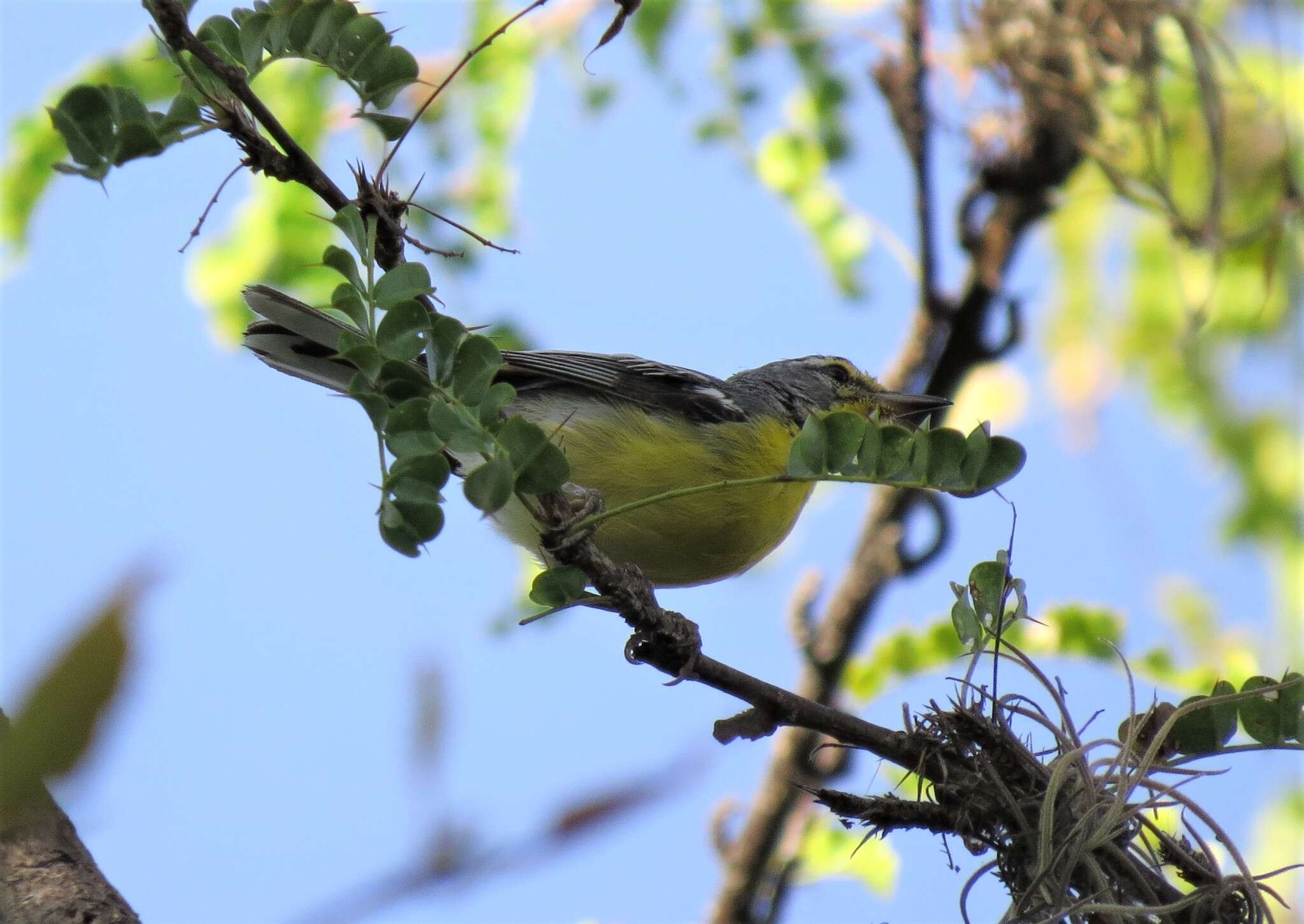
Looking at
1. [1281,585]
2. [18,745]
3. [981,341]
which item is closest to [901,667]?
[981,341]

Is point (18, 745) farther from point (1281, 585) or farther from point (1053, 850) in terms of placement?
point (1281, 585)

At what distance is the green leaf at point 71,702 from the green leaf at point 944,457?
1812 millimetres

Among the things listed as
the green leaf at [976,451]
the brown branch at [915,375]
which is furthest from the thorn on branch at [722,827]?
the green leaf at [976,451]

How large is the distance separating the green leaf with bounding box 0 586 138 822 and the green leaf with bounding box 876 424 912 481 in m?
1.81

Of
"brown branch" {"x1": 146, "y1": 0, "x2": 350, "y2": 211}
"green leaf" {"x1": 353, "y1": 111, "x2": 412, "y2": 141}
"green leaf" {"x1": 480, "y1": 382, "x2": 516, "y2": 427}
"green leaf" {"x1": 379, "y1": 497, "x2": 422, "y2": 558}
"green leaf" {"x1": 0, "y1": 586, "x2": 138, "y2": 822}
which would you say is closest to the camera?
"green leaf" {"x1": 0, "y1": 586, "x2": 138, "y2": 822}

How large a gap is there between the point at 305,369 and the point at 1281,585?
15.2 ft

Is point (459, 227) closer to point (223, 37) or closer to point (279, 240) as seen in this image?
point (223, 37)

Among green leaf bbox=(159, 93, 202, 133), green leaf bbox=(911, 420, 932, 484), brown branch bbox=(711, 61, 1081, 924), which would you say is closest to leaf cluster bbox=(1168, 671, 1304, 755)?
green leaf bbox=(911, 420, 932, 484)

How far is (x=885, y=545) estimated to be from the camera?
538 centimetres

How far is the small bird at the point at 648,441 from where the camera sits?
12.6ft

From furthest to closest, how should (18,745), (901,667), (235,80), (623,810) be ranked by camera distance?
(901,667)
(235,80)
(623,810)
(18,745)

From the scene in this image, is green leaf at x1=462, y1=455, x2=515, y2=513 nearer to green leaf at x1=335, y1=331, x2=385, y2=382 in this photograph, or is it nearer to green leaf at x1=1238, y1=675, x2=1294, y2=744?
green leaf at x1=335, y1=331, x2=385, y2=382

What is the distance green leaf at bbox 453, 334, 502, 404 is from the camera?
2016 mm

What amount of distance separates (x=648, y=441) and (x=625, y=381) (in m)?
0.33
